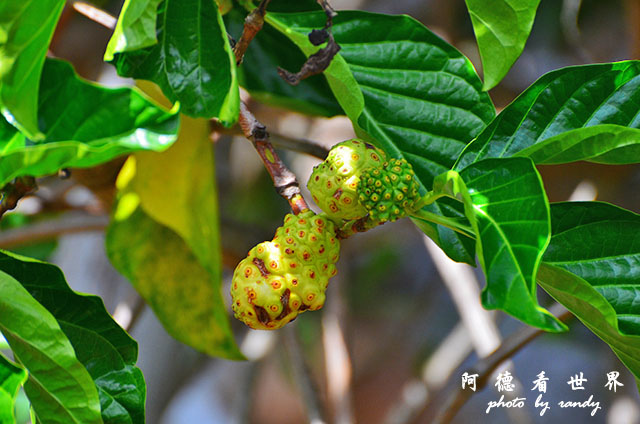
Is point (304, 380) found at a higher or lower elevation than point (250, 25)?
lower

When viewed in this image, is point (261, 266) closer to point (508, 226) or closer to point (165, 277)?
point (508, 226)

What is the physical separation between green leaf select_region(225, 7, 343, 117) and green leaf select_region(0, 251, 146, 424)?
342 millimetres

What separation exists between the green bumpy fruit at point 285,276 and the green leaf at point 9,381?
17cm

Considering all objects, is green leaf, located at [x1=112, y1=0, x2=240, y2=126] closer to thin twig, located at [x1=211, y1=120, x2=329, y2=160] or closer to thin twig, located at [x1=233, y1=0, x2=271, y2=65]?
thin twig, located at [x1=233, y1=0, x2=271, y2=65]

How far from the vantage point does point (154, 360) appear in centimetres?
144

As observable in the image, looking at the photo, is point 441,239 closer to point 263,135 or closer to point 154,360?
point 263,135

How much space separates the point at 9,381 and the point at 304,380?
2.29 feet

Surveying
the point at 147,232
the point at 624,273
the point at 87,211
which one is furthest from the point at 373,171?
the point at 87,211

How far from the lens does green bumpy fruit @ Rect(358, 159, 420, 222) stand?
478mm

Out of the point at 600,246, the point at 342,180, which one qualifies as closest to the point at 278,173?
the point at 342,180

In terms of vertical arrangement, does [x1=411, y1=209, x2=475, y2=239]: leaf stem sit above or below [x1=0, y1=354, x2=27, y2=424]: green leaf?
above

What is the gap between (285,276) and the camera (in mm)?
494

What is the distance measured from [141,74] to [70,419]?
0.29 meters

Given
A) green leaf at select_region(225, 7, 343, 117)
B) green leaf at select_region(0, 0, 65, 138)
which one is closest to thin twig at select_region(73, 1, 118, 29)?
green leaf at select_region(225, 7, 343, 117)
